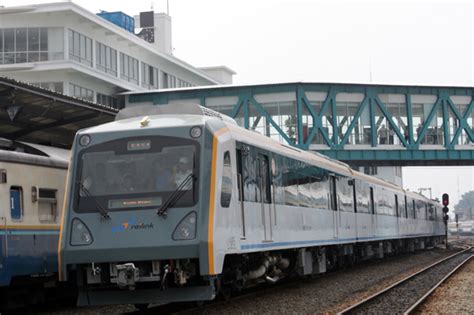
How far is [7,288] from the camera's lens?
1324 centimetres

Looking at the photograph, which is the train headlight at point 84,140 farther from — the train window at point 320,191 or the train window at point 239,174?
the train window at point 320,191

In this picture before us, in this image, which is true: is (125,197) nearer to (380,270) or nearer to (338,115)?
(380,270)

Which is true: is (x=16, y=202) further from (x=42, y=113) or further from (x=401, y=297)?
(x=401, y=297)

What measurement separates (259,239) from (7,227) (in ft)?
13.5

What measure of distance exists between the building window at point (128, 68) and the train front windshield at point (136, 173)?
43.6m

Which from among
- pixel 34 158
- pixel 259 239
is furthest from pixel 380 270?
pixel 34 158

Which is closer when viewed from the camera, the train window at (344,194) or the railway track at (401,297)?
the railway track at (401,297)

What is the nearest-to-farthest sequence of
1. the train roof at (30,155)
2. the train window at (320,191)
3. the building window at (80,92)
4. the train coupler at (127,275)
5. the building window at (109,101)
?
the train coupler at (127,275), the train roof at (30,155), the train window at (320,191), the building window at (80,92), the building window at (109,101)

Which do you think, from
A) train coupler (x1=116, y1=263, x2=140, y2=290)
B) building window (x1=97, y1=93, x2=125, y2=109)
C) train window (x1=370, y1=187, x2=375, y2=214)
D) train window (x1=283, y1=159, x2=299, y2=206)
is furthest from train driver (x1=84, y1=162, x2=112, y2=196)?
building window (x1=97, y1=93, x2=125, y2=109)

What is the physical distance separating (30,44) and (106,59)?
5506 millimetres

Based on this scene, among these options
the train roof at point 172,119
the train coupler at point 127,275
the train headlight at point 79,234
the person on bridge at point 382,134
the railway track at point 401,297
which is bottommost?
the railway track at point 401,297

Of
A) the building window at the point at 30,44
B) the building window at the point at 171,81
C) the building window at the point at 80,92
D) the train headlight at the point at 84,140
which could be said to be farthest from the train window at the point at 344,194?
the building window at the point at 171,81

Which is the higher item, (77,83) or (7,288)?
(77,83)

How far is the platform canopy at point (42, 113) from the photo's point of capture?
15.9 metres
